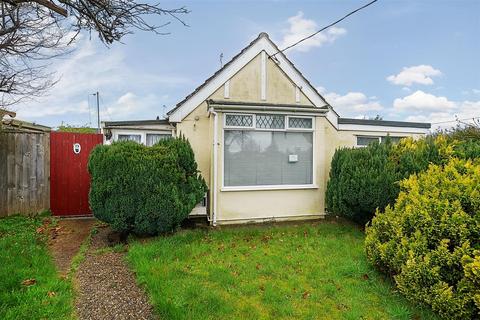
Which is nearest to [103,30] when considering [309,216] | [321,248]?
[321,248]

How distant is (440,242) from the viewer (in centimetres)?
420

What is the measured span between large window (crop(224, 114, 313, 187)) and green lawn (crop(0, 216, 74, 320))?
4696mm

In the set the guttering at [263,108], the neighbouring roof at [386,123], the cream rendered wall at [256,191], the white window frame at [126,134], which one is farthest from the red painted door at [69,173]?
the neighbouring roof at [386,123]

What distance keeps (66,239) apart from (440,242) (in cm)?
780

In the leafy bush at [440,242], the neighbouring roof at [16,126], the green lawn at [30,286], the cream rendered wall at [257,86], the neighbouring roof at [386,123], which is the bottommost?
the green lawn at [30,286]

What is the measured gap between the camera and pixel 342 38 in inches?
410

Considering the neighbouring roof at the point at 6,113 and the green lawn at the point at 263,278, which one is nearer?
the green lawn at the point at 263,278

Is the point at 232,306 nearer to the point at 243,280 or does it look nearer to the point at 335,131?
the point at 243,280

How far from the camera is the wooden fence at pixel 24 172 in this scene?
8.85 metres

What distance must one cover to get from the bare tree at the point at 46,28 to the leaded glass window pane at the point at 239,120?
3.32 metres

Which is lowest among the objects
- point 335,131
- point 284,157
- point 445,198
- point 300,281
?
point 300,281

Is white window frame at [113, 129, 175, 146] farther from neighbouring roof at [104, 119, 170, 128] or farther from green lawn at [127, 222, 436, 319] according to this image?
green lawn at [127, 222, 436, 319]

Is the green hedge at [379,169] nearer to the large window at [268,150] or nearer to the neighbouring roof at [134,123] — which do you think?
the large window at [268,150]

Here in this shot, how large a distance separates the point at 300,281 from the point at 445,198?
2.54 metres
